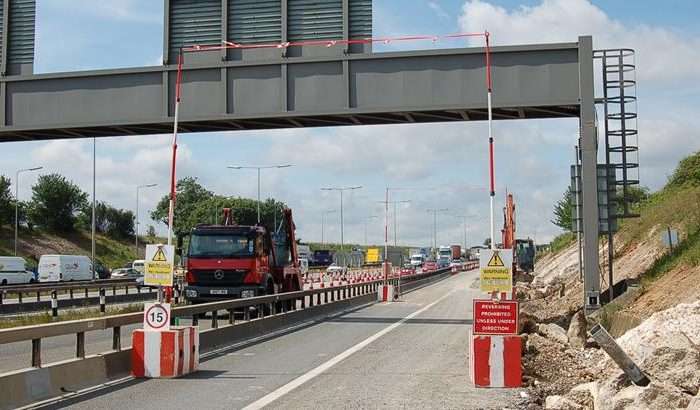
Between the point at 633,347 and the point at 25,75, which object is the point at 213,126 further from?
the point at 633,347

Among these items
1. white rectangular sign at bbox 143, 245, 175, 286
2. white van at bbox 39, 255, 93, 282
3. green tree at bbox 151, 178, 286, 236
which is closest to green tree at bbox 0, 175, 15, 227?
green tree at bbox 151, 178, 286, 236

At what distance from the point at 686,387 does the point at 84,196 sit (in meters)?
101

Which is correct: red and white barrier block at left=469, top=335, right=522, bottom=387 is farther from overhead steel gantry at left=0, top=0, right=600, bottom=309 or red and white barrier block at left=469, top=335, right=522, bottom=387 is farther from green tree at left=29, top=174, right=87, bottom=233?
green tree at left=29, top=174, right=87, bottom=233

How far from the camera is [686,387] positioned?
9344mm

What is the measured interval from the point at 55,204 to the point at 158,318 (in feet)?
300

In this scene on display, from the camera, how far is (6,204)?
286 feet

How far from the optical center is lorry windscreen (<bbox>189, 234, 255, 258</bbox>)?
26906mm

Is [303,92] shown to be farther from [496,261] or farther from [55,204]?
[55,204]

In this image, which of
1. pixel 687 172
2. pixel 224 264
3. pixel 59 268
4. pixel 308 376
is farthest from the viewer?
pixel 59 268

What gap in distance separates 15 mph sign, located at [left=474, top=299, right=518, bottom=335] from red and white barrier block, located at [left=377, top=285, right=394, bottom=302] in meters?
29.0

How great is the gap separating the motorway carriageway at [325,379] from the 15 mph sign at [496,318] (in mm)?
824

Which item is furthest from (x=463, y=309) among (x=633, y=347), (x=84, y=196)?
(x=84, y=196)

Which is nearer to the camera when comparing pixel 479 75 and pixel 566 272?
pixel 479 75

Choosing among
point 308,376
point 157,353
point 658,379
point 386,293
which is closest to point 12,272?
point 386,293
